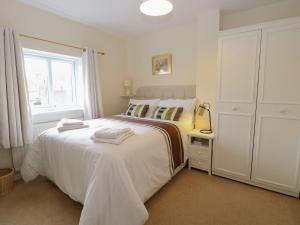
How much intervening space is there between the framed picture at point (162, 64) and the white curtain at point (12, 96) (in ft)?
7.51

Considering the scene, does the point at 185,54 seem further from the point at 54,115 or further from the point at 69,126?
the point at 54,115

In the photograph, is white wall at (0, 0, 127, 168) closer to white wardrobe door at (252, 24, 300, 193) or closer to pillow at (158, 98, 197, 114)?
pillow at (158, 98, 197, 114)

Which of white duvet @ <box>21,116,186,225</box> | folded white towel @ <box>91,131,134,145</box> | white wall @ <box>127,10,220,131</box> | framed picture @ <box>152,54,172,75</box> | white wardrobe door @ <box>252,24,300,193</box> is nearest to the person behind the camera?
white duvet @ <box>21,116,186,225</box>

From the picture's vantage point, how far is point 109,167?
53.4 inches

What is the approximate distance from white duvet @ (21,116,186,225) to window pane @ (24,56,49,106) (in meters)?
0.93

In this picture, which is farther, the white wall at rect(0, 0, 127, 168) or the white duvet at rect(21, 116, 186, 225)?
the white wall at rect(0, 0, 127, 168)

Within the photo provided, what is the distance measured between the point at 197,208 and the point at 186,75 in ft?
7.42

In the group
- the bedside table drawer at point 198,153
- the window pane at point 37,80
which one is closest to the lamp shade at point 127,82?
the window pane at point 37,80

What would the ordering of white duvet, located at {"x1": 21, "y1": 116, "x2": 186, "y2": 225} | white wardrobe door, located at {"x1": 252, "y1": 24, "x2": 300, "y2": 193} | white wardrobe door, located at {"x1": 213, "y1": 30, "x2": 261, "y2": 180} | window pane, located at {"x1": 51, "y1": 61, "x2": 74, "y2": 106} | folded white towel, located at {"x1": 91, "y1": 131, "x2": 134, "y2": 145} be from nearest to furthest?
1. white duvet, located at {"x1": 21, "y1": 116, "x2": 186, "y2": 225}
2. folded white towel, located at {"x1": 91, "y1": 131, "x2": 134, "y2": 145}
3. white wardrobe door, located at {"x1": 252, "y1": 24, "x2": 300, "y2": 193}
4. white wardrobe door, located at {"x1": 213, "y1": 30, "x2": 261, "y2": 180}
5. window pane, located at {"x1": 51, "y1": 61, "x2": 74, "y2": 106}

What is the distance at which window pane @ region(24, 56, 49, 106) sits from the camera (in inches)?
104

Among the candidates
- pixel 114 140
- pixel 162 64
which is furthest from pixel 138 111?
pixel 114 140

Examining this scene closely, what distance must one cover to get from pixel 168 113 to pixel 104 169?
1.59 m

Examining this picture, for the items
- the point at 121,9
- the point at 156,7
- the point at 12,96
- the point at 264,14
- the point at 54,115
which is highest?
the point at 121,9

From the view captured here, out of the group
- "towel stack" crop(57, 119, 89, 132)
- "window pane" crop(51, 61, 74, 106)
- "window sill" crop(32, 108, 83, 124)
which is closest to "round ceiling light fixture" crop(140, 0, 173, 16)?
"towel stack" crop(57, 119, 89, 132)
